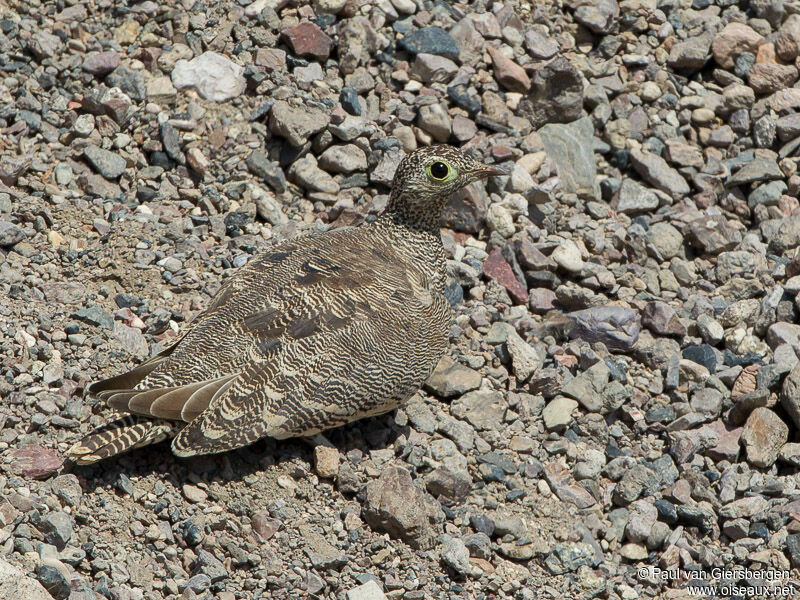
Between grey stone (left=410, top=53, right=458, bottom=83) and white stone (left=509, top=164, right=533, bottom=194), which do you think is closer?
white stone (left=509, top=164, right=533, bottom=194)

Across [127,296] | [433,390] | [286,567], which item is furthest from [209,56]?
[286,567]

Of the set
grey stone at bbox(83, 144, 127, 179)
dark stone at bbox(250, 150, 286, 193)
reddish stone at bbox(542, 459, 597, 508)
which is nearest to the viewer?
reddish stone at bbox(542, 459, 597, 508)

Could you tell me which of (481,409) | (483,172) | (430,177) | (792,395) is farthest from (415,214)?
(792,395)

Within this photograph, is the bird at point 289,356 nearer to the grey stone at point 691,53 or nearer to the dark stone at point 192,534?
the dark stone at point 192,534

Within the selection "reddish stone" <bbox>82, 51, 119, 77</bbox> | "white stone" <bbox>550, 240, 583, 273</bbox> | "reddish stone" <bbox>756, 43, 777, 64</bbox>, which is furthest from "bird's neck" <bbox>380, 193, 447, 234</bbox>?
"reddish stone" <bbox>756, 43, 777, 64</bbox>

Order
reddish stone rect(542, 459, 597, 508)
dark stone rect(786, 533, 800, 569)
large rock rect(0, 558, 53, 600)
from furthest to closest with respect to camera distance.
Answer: reddish stone rect(542, 459, 597, 508)
dark stone rect(786, 533, 800, 569)
large rock rect(0, 558, 53, 600)

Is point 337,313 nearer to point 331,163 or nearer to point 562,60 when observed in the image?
point 331,163

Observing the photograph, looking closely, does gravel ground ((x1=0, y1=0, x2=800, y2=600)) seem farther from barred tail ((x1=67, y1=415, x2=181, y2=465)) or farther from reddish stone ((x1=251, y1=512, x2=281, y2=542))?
barred tail ((x1=67, y1=415, x2=181, y2=465))
